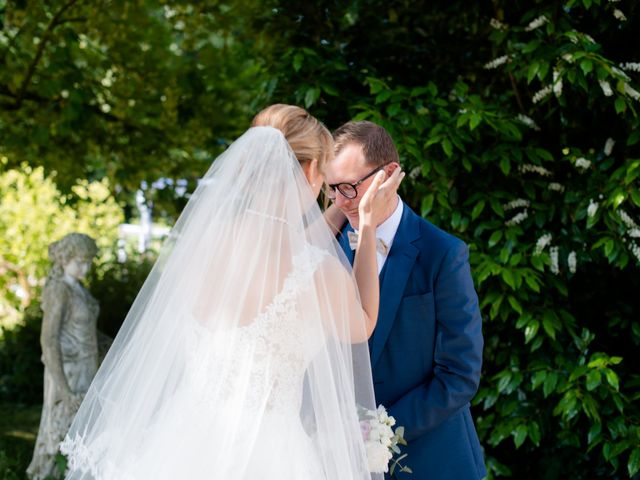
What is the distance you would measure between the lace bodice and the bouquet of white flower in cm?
24

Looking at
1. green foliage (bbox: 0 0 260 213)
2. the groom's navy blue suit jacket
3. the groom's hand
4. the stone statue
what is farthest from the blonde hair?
green foliage (bbox: 0 0 260 213)

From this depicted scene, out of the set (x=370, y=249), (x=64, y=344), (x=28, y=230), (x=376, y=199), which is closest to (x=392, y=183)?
(x=376, y=199)

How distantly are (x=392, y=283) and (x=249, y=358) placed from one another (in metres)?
0.58

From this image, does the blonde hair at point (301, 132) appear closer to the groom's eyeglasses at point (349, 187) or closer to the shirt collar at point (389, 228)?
the groom's eyeglasses at point (349, 187)

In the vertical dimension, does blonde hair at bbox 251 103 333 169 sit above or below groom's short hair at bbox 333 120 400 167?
below

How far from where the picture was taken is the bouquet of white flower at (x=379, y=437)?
2.33 metres

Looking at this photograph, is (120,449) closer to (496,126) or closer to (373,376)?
(373,376)

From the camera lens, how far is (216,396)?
2.31 m

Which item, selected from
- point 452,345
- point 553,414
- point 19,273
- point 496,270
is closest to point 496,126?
point 496,270

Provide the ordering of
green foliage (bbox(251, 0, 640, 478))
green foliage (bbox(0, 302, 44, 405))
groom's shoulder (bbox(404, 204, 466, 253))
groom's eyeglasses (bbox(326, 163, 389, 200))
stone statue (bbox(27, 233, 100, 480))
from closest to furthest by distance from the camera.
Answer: groom's shoulder (bbox(404, 204, 466, 253)) → groom's eyeglasses (bbox(326, 163, 389, 200)) → green foliage (bbox(251, 0, 640, 478)) → stone statue (bbox(27, 233, 100, 480)) → green foliage (bbox(0, 302, 44, 405))

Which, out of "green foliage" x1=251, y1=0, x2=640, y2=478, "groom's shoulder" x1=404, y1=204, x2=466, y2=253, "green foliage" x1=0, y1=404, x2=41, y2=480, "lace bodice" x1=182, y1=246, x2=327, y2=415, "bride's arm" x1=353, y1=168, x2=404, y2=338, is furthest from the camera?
"green foliage" x1=0, y1=404, x2=41, y2=480

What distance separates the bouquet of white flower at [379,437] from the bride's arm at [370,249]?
25cm

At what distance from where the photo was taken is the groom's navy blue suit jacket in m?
2.46

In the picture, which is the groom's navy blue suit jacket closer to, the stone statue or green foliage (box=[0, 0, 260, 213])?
the stone statue
